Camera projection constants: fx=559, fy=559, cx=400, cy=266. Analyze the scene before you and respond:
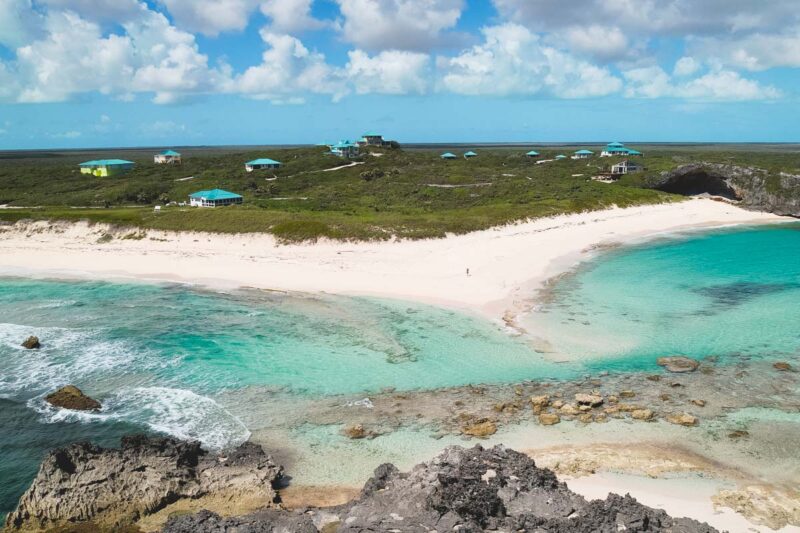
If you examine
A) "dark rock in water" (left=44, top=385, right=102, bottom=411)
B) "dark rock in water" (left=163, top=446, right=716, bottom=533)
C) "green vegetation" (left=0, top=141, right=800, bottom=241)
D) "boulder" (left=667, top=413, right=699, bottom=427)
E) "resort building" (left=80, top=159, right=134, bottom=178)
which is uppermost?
"resort building" (left=80, top=159, right=134, bottom=178)

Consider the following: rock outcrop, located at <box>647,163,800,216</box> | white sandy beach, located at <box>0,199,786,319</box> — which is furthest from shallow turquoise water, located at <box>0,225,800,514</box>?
rock outcrop, located at <box>647,163,800,216</box>

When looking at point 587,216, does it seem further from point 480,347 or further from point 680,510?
point 680,510

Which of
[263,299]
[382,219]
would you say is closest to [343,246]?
[382,219]

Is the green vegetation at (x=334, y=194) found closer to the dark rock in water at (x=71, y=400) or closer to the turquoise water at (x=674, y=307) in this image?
the turquoise water at (x=674, y=307)

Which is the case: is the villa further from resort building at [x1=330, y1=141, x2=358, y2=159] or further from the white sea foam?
the white sea foam

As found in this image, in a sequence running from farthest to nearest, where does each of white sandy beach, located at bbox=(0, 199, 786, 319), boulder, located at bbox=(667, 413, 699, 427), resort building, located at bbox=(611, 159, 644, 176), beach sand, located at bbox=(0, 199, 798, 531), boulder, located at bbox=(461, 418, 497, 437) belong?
resort building, located at bbox=(611, 159, 644, 176) → white sandy beach, located at bbox=(0, 199, 786, 319) → beach sand, located at bbox=(0, 199, 798, 531) → boulder, located at bbox=(667, 413, 699, 427) → boulder, located at bbox=(461, 418, 497, 437)

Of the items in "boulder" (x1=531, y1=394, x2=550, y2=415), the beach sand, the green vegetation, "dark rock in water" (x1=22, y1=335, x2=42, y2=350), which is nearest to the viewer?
"boulder" (x1=531, y1=394, x2=550, y2=415)

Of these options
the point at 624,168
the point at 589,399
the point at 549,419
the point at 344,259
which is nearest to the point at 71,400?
the point at 549,419
